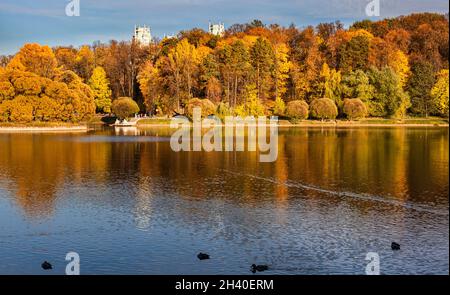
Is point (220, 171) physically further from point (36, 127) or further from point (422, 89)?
point (422, 89)

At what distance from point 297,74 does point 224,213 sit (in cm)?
6936

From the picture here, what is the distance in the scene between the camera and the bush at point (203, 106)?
265 ft

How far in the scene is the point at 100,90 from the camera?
3664 inches

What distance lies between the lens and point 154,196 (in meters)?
25.7

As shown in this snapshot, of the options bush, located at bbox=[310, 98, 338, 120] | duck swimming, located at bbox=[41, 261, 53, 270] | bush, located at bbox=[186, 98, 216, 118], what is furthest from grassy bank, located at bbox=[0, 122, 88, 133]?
duck swimming, located at bbox=[41, 261, 53, 270]

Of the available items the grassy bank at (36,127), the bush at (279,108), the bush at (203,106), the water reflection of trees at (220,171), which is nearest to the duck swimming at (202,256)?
the water reflection of trees at (220,171)

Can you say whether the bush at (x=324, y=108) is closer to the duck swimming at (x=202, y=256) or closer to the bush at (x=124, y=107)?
the bush at (x=124, y=107)

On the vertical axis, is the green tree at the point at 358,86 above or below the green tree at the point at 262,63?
below

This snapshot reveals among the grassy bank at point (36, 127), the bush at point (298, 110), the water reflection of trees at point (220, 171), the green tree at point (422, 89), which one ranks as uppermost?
the green tree at point (422, 89)

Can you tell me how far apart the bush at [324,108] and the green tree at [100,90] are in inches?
1252

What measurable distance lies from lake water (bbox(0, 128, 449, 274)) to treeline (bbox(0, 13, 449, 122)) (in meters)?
43.6

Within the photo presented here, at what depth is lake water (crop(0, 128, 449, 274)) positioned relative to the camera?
1664 cm
